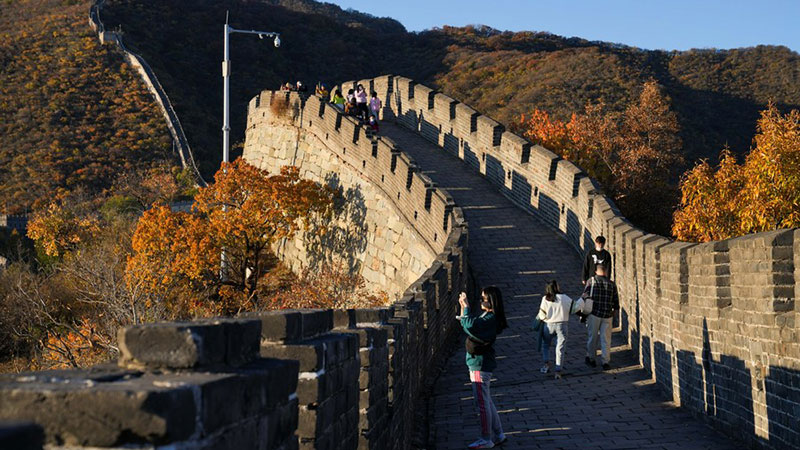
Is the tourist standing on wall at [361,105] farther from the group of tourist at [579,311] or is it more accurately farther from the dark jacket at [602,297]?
the dark jacket at [602,297]

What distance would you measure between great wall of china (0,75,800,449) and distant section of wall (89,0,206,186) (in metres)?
34.0

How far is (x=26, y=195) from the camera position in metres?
49.3

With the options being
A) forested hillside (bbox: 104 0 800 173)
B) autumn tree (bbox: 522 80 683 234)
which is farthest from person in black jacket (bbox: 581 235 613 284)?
forested hillside (bbox: 104 0 800 173)

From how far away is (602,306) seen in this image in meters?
11.2

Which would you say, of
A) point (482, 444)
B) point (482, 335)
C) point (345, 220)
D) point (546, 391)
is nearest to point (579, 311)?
point (546, 391)

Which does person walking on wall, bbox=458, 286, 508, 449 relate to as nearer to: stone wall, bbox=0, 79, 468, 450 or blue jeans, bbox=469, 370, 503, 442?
blue jeans, bbox=469, 370, 503, 442

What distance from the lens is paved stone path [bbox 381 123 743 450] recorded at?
8461mm

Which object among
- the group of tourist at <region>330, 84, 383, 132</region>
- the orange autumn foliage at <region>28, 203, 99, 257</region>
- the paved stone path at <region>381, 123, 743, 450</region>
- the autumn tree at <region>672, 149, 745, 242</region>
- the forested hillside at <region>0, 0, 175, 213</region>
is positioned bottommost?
the paved stone path at <region>381, 123, 743, 450</region>

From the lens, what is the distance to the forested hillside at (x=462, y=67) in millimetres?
52156

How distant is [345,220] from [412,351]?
18.4 meters

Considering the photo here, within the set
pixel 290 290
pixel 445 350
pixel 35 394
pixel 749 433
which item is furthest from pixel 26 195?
pixel 35 394

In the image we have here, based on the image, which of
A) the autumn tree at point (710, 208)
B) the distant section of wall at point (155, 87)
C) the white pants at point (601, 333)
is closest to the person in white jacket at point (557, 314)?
the white pants at point (601, 333)

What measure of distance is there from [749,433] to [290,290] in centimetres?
2186

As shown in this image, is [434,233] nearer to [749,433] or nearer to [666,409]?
[666,409]
